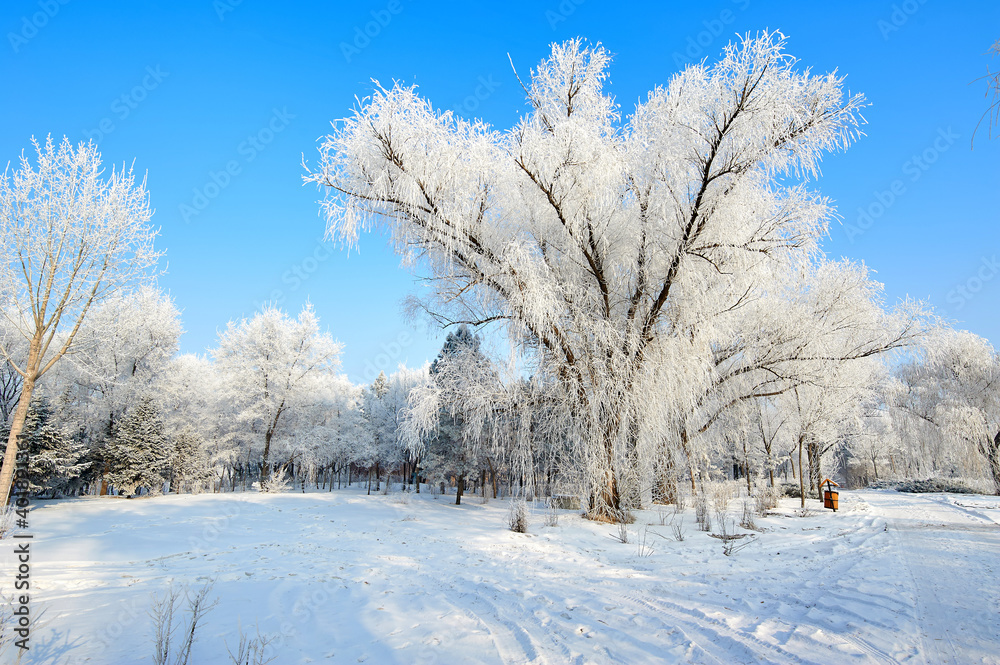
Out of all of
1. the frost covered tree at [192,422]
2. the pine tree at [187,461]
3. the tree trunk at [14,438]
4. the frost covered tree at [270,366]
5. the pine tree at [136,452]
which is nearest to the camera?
the tree trunk at [14,438]

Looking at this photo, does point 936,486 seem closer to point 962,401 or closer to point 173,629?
point 962,401

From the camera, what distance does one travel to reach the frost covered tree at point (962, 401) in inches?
728

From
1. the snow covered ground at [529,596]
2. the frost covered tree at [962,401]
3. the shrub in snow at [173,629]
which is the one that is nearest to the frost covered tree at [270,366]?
the snow covered ground at [529,596]

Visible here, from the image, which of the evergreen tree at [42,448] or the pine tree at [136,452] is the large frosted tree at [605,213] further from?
the pine tree at [136,452]

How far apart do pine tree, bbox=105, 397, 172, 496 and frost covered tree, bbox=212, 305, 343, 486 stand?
4544 millimetres

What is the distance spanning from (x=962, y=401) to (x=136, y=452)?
3595 centimetres

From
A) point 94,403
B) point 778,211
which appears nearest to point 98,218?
point 778,211

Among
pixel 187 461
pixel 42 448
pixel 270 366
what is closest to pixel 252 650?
pixel 42 448

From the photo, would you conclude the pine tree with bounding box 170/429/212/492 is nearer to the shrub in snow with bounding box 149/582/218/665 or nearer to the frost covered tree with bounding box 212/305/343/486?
the frost covered tree with bounding box 212/305/343/486

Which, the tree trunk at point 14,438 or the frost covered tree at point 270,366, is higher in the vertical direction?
the frost covered tree at point 270,366

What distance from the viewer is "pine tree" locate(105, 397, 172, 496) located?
17.3 meters

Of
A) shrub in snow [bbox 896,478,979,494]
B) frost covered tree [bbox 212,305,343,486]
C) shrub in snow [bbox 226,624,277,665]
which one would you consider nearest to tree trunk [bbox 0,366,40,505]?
shrub in snow [bbox 226,624,277,665]

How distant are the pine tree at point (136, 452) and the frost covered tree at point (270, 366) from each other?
14.9 ft

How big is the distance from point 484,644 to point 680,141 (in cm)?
866
